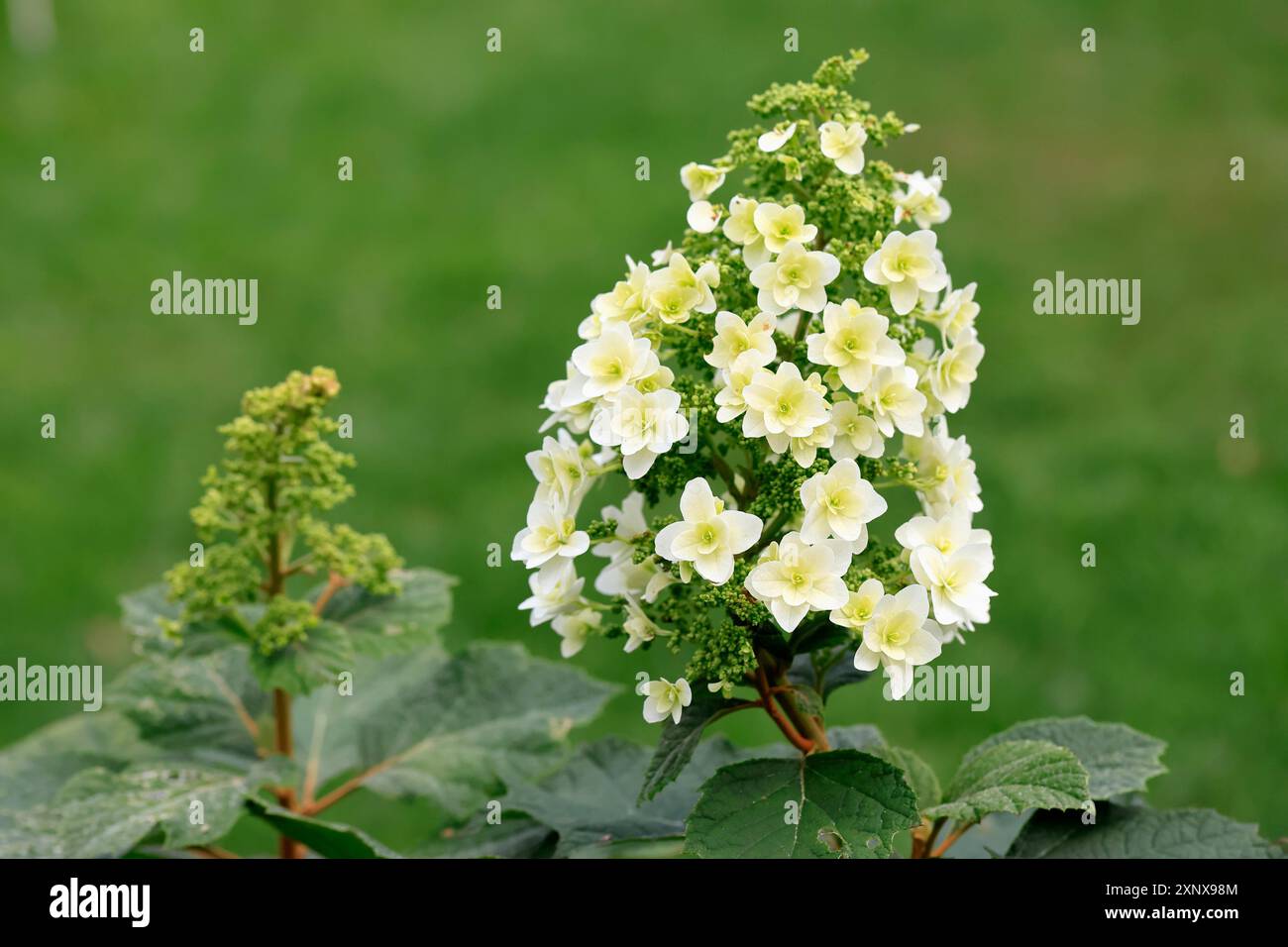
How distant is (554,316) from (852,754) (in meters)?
4.57

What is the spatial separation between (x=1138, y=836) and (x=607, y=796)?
0.89 meters

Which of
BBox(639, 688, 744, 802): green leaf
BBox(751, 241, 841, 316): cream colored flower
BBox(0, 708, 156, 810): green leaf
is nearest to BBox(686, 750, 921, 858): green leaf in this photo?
BBox(639, 688, 744, 802): green leaf

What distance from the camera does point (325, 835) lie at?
7.72 ft

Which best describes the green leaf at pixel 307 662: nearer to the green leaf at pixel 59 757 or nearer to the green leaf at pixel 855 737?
the green leaf at pixel 59 757

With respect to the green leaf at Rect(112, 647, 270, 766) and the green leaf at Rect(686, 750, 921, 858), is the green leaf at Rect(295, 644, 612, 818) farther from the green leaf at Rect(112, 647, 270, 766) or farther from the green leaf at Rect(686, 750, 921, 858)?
the green leaf at Rect(686, 750, 921, 858)

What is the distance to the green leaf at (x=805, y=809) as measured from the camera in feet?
6.54

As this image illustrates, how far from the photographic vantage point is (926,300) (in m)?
2.20

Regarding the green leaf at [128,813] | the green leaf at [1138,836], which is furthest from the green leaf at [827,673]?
the green leaf at [128,813]

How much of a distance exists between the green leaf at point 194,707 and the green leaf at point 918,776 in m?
1.22

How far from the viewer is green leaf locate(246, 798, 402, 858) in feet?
7.60

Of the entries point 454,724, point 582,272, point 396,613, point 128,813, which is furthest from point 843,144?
point 582,272

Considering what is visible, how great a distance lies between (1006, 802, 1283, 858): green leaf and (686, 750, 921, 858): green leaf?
0.43m

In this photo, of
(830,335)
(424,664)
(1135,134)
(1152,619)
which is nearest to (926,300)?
(830,335)
